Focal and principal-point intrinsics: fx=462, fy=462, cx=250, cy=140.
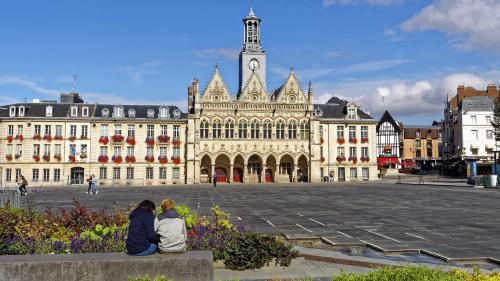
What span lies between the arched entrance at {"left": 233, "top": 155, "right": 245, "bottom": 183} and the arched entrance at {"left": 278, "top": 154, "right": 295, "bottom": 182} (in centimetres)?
626

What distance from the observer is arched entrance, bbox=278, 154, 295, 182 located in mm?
75750

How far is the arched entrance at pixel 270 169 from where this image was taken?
75438mm

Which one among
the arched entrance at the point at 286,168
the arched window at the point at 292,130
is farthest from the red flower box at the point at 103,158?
the arched window at the point at 292,130

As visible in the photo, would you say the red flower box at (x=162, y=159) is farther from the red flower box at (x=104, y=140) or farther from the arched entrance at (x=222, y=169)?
the red flower box at (x=104, y=140)

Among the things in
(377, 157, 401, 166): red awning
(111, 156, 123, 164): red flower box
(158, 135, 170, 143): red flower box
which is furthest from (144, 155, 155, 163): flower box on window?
(377, 157, 401, 166): red awning

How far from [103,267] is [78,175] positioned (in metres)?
66.6

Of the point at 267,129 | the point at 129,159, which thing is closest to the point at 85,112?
the point at 129,159

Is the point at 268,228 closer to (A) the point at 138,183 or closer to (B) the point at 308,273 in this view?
(B) the point at 308,273

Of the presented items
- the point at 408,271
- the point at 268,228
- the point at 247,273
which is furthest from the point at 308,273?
the point at 268,228

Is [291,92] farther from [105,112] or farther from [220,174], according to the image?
[105,112]

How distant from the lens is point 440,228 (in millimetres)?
18188

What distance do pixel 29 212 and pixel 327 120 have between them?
67.7 meters

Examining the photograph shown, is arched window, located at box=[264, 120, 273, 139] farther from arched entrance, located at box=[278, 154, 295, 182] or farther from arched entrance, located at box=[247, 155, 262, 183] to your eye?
arched entrance, located at box=[278, 154, 295, 182]

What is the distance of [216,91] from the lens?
74562mm
